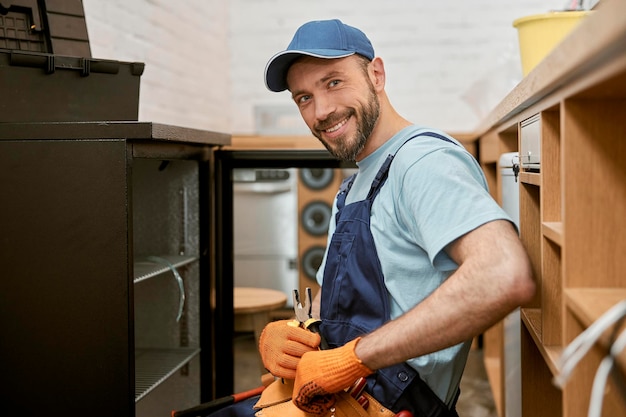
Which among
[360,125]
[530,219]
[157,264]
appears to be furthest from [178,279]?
[530,219]

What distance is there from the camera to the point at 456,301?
1192 millimetres

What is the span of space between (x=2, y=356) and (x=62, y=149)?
0.59 meters

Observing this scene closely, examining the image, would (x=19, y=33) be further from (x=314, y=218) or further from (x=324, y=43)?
(x=314, y=218)

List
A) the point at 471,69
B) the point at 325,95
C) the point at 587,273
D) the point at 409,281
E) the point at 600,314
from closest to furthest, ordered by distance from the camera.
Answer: the point at 600,314, the point at 587,273, the point at 409,281, the point at 325,95, the point at 471,69

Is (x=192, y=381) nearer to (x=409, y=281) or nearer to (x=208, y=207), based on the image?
(x=208, y=207)

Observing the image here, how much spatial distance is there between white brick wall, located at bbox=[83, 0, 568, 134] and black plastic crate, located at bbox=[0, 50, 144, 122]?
1968 mm

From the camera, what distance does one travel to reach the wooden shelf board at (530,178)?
59.9 inches

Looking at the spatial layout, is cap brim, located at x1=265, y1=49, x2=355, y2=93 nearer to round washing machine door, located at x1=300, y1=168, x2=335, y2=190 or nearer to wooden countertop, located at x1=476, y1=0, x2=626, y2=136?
wooden countertop, located at x1=476, y1=0, x2=626, y2=136

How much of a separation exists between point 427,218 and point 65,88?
48.0 inches

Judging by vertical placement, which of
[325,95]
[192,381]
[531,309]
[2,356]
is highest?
[325,95]

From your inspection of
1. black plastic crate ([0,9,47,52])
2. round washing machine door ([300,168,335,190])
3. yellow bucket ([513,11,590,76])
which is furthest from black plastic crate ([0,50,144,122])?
round washing machine door ([300,168,335,190])

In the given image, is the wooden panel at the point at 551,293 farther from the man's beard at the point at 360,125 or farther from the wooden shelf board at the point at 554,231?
the man's beard at the point at 360,125

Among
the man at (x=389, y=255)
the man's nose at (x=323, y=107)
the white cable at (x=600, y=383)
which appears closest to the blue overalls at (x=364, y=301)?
the man at (x=389, y=255)

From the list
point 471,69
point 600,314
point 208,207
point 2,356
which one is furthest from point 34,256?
point 471,69
